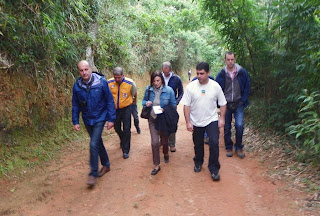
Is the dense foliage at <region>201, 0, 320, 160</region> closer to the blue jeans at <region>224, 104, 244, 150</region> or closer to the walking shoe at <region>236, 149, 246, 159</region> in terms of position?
the blue jeans at <region>224, 104, 244, 150</region>

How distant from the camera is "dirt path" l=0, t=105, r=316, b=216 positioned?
11.6ft

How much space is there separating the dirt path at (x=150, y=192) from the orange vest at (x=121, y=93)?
124 cm

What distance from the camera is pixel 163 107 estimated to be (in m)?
4.70

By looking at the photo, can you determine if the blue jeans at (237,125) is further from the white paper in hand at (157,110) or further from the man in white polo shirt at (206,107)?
the white paper in hand at (157,110)

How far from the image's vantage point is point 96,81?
4.29m

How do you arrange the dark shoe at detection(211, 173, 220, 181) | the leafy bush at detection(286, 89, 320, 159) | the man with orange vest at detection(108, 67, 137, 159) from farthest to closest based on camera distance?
the man with orange vest at detection(108, 67, 137, 159), the dark shoe at detection(211, 173, 220, 181), the leafy bush at detection(286, 89, 320, 159)

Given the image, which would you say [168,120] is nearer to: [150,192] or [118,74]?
[150,192]

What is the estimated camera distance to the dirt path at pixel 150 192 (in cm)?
354

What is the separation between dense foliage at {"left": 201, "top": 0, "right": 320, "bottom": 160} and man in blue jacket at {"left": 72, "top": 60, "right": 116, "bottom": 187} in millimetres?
3249

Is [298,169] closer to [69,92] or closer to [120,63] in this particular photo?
[69,92]

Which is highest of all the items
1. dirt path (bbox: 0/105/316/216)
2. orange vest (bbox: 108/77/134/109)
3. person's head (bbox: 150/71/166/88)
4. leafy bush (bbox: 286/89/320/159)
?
person's head (bbox: 150/71/166/88)

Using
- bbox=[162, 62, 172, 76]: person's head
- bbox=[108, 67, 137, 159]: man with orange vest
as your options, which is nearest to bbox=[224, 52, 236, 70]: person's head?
bbox=[162, 62, 172, 76]: person's head

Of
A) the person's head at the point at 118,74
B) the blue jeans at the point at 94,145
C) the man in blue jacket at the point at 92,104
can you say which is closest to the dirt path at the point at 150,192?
the blue jeans at the point at 94,145

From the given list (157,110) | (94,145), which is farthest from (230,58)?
(94,145)
